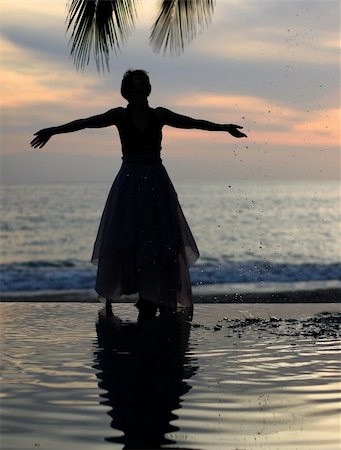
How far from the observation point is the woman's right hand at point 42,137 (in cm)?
866

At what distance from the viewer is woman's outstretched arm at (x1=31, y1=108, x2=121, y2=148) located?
8711 mm

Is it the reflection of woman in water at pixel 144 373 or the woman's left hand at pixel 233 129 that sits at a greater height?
the woman's left hand at pixel 233 129

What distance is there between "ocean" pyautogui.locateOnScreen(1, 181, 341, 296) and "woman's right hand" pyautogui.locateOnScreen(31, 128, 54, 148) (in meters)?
8.17

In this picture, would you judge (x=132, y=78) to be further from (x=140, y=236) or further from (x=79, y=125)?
(x=140, y=236)

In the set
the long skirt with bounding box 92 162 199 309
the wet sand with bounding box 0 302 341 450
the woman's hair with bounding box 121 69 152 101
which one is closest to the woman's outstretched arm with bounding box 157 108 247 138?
the woman's hair with bounding box 121 69 152 101

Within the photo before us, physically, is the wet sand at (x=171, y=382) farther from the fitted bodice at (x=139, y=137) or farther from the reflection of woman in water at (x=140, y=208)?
the fitted bodice at (x=139, y=137)

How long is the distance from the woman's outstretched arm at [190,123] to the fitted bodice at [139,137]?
0.09 m

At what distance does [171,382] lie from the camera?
5969 mm

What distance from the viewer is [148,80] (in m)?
9.13

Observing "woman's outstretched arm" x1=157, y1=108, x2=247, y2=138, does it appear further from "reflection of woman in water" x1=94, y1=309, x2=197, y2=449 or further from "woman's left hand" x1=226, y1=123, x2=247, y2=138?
"reflection of woman in water" x1=94, y1=309, x2=197, y2=449

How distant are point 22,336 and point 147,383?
2296mm

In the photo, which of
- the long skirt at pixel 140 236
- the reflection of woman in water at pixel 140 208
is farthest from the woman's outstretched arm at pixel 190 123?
the long skirt at pixel 140 236

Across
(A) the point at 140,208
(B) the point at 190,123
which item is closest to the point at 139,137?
(B) the point at 190,123

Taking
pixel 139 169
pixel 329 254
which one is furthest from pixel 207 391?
pixel 329 254
